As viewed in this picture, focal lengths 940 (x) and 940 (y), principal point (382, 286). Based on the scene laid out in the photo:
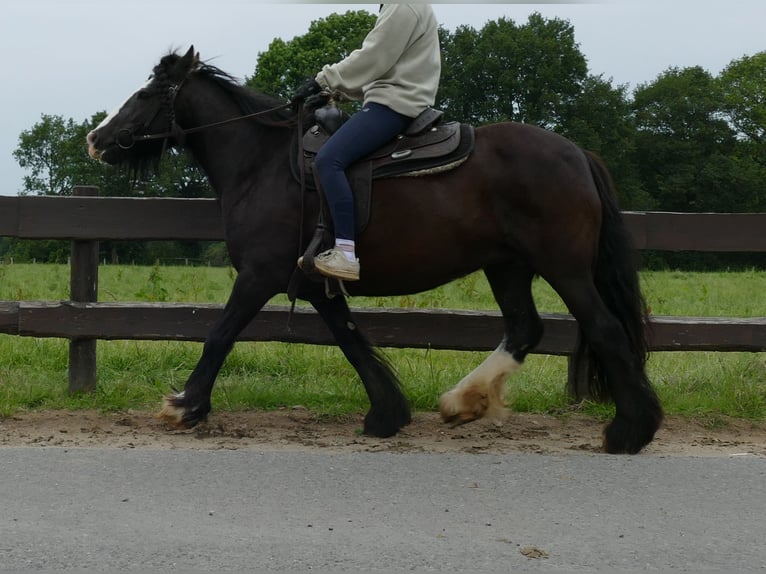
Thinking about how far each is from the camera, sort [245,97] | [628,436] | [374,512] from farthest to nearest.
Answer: [245,97] → [628,436] → [374,512]

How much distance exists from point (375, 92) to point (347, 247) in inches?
38.4

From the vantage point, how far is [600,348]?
17.9 ft

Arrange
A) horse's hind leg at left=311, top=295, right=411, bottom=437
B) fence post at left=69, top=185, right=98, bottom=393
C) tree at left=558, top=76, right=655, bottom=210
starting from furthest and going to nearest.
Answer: tree at left=558, top=76, right=655, bottom=210, fence post at left=69, top=185, right=98, bottom=393, horse's hind leg at left=311, top=295, right=411, bottom=437

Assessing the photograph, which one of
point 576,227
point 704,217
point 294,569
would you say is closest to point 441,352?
point 704,217

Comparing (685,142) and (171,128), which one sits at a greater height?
(685,142)

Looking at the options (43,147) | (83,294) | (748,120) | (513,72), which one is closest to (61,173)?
(43,147)

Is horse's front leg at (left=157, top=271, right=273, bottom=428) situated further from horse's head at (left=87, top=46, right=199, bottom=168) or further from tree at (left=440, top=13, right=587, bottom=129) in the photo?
tree at (left=440, top=13, right=587, bottom=129)

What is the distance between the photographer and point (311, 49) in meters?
48.5

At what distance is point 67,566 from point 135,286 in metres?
14.0

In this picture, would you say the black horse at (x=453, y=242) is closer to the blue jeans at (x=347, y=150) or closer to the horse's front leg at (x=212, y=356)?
the horse's front leg at (x=212, y=356)

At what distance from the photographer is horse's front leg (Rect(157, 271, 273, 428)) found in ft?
18.1

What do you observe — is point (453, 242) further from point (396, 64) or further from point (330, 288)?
point (396, 64)

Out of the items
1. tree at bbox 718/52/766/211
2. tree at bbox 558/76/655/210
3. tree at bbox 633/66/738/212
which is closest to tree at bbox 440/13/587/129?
tree at bbox 558/76/655/210

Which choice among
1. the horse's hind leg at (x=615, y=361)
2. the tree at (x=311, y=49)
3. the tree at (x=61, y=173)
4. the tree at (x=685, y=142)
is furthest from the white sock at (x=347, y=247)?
the tree at (x=311, y=49)
